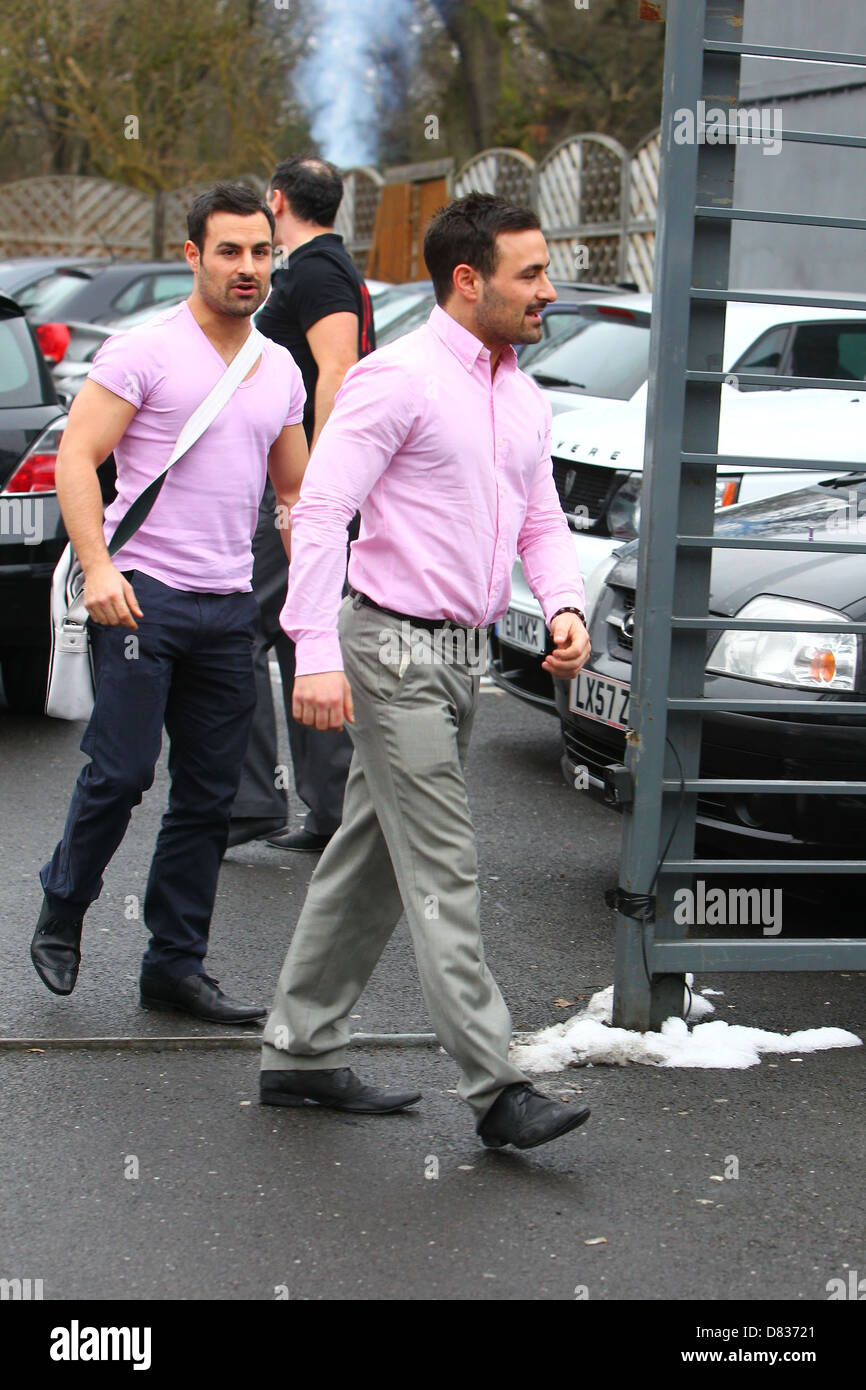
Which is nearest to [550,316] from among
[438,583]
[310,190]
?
[310,190]

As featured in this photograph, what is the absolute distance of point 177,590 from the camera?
400 centimetres

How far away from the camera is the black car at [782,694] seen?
4395 millimetres

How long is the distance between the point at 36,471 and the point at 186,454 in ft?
10.4

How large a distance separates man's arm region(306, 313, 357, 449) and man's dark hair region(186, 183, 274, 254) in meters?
1.21

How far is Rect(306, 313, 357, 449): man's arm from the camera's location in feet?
17.1

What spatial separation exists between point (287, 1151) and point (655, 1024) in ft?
3.42

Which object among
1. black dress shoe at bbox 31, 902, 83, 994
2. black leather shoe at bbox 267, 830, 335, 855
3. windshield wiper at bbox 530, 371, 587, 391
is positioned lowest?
black leather shoe at bbox 267, 830, 335, 855

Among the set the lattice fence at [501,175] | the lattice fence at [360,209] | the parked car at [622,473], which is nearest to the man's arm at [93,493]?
the parked car at [622,473]

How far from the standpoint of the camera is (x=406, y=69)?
34094mm

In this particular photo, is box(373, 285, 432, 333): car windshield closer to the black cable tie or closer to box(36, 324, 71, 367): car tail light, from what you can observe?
box(36, 324, 71, 367): car tail light

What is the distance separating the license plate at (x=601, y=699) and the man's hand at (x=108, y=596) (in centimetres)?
168

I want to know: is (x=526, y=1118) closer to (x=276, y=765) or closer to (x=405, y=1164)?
(x=405, y=1164)

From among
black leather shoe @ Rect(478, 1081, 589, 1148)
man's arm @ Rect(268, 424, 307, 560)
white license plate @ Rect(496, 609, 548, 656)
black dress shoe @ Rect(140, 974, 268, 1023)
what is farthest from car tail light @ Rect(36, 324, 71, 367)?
black leather shoe @ Rect(478, 1081, 589, 1148)

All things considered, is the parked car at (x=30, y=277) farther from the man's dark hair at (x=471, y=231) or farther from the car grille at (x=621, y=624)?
the man's dark hair at (x=471, y=231)
